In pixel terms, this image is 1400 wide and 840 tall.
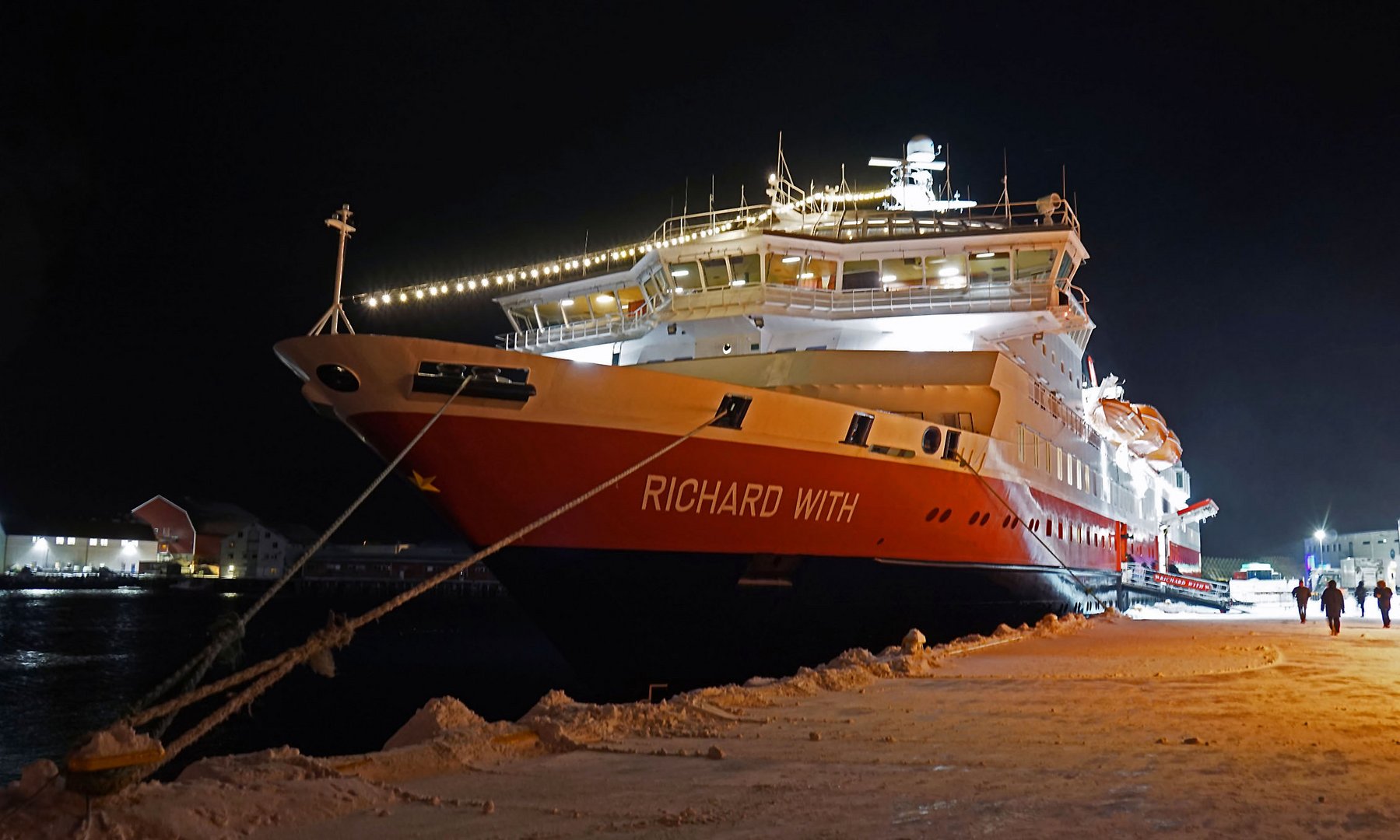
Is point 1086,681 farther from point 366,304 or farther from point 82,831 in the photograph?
point 366,304

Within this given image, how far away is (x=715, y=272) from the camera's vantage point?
17.9 meters

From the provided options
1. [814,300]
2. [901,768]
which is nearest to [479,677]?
[814,300]

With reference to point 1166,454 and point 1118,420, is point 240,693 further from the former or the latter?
point 1166,454

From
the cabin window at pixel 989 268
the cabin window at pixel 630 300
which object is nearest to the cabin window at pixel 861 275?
the cabin window at pixel 989 268

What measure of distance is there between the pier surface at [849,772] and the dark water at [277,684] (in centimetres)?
177

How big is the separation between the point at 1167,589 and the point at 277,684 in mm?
24144

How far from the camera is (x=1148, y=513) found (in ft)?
125

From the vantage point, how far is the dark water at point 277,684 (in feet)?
49.5

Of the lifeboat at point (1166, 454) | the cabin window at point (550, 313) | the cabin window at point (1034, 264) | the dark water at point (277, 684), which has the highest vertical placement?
the cabin window at point (1034, 264)

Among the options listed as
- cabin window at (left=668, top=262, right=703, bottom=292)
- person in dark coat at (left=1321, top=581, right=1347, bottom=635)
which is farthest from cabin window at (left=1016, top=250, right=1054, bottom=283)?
person in dark coat at (left=1321, top=581, right=1347, bottom=635)

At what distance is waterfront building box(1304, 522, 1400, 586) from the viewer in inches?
2029

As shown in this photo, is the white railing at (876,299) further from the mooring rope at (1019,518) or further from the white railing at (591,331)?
the mooring rope at (1019,518)

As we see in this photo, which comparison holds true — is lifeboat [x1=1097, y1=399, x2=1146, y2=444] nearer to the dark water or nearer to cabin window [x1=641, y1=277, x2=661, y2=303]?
cabin window [x1=641, y1=277, x2=661, y2=303]

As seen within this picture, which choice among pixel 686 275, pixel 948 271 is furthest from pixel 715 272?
pixel 948 271
